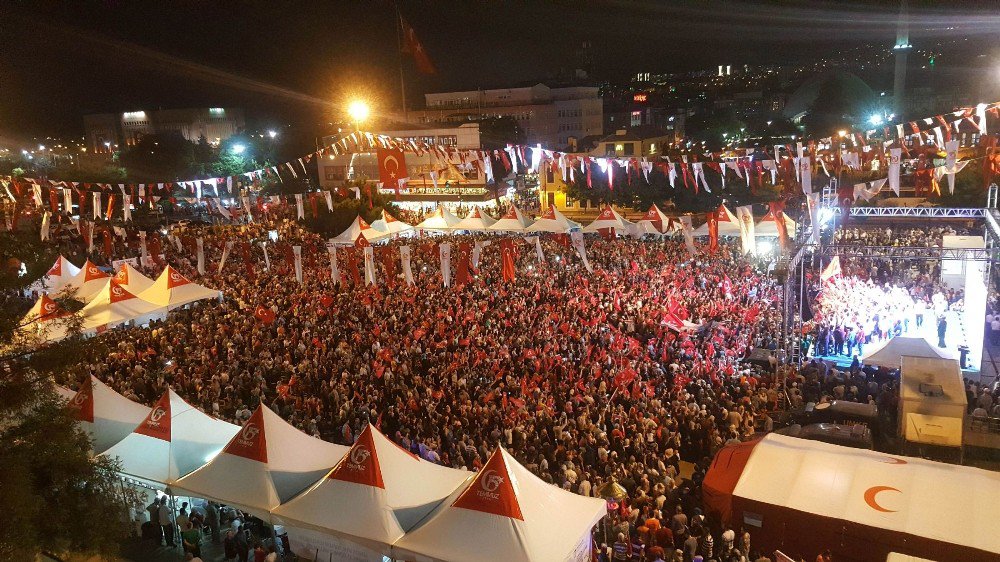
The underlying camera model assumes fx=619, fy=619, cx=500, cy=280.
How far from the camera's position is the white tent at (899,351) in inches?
434

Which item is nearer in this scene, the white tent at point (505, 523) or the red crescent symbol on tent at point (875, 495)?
the white tent at point (505, 523)

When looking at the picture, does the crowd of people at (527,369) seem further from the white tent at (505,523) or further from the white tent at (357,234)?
the white tent at (357,234)

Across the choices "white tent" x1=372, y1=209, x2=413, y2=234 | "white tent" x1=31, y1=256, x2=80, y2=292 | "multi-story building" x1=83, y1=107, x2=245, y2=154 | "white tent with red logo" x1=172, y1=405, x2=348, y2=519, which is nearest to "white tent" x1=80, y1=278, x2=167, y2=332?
"white tent" x1=31, y1=256, x2=80, y2=292

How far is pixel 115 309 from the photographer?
14680mm

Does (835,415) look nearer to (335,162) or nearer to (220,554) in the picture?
(220,554)

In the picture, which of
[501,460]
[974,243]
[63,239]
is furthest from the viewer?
[63,239]

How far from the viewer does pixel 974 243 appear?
14.0 meters

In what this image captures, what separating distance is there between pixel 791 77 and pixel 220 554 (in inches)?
4320

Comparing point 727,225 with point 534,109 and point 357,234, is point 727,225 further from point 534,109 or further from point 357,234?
point 534,109

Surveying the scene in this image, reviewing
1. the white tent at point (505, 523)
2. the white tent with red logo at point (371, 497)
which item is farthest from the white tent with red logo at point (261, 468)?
the white tent at point (505, 523)

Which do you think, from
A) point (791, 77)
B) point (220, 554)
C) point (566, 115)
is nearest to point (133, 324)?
point (220, 554)

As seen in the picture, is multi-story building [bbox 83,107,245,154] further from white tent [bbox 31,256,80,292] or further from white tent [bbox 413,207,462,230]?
white tent [bbox 31,256,80,292]

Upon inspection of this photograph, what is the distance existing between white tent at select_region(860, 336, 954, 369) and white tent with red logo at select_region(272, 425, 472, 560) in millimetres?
8576

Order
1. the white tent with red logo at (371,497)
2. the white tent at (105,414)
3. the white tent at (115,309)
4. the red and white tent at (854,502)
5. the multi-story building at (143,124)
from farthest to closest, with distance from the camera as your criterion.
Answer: the multi-story building at (143,124)
the white tent at (115,309)
the white tent at (105,414)
the white tent with red logo at (371,497)
the red and white tent at (854,502)
